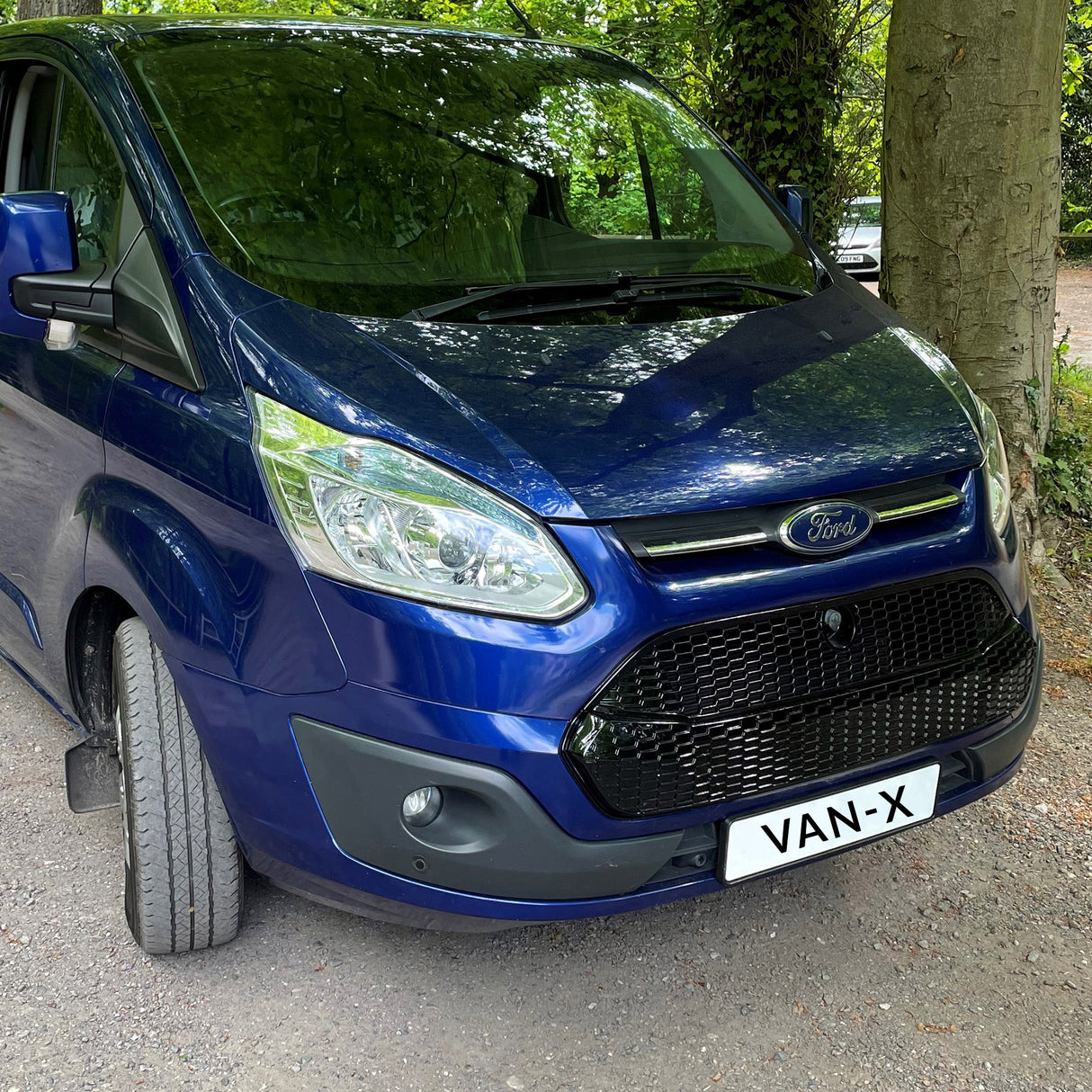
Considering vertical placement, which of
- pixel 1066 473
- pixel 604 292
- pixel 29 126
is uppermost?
pixel 29 126

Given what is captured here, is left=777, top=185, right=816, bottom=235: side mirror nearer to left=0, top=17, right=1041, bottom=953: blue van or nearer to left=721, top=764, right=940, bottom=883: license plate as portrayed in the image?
left=0, top=17, right=1041, bottom=953: blue van

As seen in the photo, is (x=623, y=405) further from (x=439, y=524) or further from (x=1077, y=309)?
(x=1077, y=309)

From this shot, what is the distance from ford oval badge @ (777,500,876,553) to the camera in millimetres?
1989

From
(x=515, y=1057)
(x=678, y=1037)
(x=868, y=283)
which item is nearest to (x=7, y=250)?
(x=515, y=1057)

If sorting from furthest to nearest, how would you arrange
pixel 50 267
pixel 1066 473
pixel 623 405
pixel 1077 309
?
pixel 1077 309
pixel 1066 473
pixel 50 267
pixel 623 405

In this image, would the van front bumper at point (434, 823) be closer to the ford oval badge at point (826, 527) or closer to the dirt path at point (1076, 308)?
the ford oval badge at point (826, 527)

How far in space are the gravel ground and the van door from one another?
0.57 meters

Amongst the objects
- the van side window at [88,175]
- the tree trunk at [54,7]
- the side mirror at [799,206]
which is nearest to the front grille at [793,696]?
the van side window at [88,175]

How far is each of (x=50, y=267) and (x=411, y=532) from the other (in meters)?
1.02

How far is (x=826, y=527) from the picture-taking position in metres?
2.02

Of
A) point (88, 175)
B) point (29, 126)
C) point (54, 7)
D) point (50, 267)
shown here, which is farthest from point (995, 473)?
point (54, 7)

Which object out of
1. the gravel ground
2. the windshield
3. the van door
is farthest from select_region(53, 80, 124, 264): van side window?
the gravel ground

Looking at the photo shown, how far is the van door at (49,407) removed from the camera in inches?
95.4

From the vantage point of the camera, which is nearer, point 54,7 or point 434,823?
point 434,823
